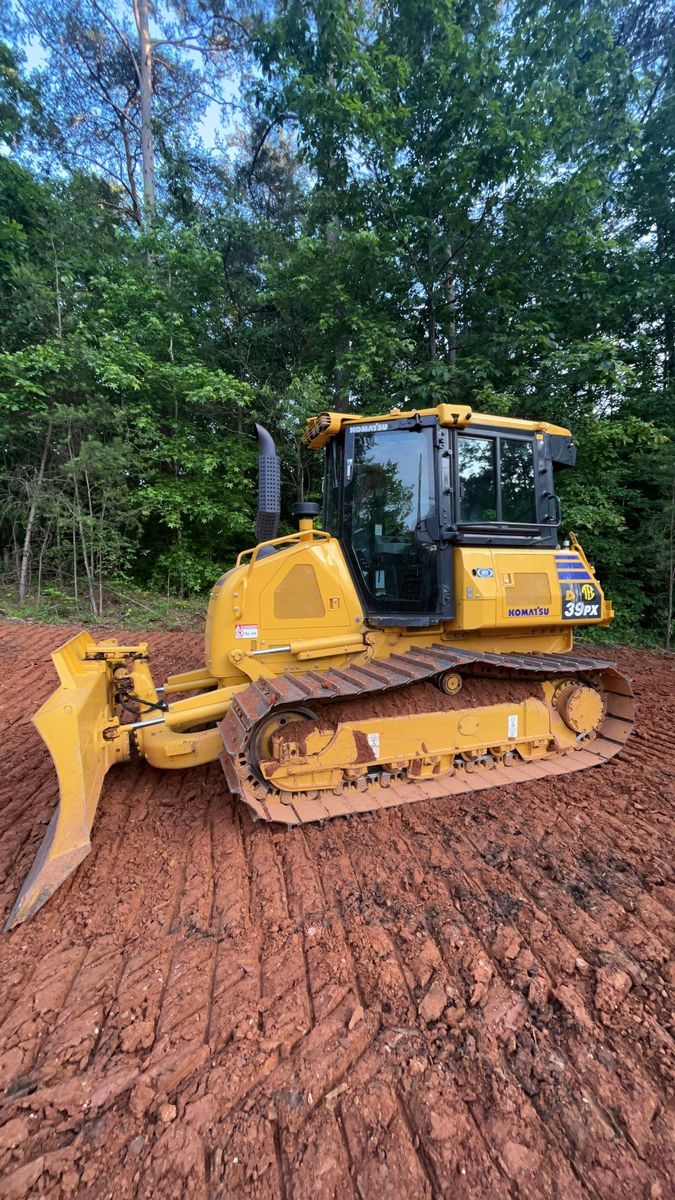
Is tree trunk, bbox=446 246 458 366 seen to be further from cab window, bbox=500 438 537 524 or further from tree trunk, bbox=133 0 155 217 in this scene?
tree trunk, bbox=133 0 155 217

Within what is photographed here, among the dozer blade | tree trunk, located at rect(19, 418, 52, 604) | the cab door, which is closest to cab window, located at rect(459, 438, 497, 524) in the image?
the cab door

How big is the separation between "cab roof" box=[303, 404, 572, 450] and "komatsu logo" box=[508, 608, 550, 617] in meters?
1.36

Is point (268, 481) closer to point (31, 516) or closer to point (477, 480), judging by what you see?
point (477, 480)

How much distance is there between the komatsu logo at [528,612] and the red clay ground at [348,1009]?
1.34 m

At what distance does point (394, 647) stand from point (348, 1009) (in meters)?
2.32

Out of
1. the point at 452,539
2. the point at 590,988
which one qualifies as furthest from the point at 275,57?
the point at 590,988

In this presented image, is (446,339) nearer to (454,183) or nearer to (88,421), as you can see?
(454,183)

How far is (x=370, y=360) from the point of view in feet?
29.5

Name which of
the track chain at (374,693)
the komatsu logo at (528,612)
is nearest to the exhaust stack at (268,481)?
the track chain at (374,693)

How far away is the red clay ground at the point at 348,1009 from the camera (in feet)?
4.62

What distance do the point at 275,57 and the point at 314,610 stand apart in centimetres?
1207

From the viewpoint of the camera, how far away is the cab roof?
Answer: 11.7 ft

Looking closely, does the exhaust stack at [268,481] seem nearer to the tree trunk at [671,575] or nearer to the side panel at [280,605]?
the side panel at [280,605]

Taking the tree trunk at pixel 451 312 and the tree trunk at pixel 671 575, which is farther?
the tree trunk at pixel 451 312
